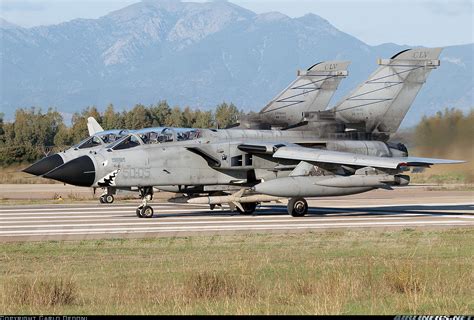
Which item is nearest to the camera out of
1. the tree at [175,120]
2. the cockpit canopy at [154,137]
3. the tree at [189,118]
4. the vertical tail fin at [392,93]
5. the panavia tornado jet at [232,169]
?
the panavia tornado jet at [232,169]

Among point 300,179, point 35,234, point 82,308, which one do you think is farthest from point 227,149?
point 82,308

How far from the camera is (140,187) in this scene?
25.7m

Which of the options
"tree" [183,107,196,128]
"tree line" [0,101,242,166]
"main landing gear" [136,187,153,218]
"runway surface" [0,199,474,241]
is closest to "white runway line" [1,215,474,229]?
"runway surface" [0,199,474,241]

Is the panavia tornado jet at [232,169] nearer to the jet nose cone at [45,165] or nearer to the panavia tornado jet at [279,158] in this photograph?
the panavia tornado jet at [279,158]

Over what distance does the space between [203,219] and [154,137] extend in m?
2.67

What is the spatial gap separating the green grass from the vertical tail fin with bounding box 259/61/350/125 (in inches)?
508

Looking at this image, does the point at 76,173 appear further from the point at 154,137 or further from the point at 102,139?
the point at 102,139

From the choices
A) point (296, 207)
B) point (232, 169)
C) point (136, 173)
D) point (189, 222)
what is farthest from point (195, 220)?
point (296, 207)

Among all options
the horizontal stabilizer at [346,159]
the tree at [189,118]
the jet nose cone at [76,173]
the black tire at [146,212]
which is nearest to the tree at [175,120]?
the tree at [189,118]

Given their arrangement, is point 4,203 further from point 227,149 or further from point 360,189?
point 360,189

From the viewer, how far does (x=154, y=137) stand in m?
26.0

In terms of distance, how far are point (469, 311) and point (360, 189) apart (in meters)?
14.7

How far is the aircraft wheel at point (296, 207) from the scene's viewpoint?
26516mm

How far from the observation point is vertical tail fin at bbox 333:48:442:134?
2995 cm
